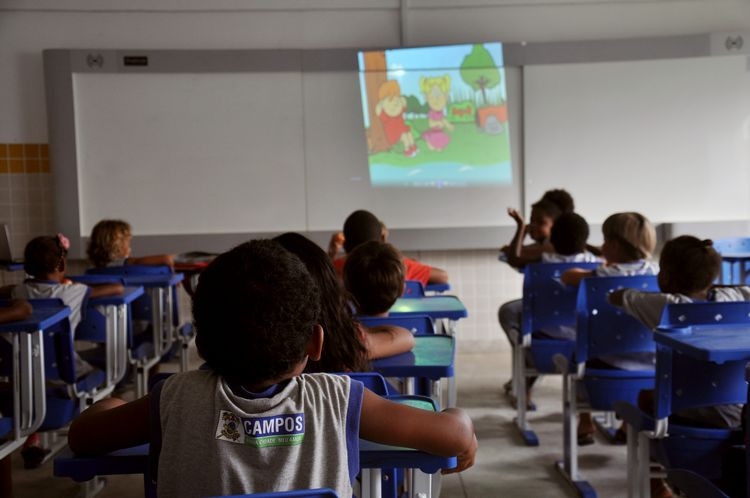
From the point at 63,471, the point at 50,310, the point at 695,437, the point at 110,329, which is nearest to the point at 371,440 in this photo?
Result: the point at 63,471

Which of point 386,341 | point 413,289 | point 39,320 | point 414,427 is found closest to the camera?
point 414,427

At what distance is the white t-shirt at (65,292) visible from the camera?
346 cm

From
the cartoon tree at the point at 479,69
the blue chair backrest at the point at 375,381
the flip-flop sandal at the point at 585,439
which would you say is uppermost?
the cartoon tree at the point at 479,69

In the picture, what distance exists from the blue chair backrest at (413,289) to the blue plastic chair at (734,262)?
235cm

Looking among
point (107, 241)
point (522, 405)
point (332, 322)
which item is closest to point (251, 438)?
point (332, 322)

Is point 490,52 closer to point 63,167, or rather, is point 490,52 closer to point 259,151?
point 259,151

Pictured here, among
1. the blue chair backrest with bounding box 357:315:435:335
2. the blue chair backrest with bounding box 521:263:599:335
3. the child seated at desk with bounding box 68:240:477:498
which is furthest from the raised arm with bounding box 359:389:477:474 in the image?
the blue chair backrest with bounding box 521:263:599:335

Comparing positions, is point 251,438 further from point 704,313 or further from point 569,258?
point 569,258

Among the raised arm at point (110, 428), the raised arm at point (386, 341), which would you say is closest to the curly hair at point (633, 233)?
the raised arm at point (386, 341)

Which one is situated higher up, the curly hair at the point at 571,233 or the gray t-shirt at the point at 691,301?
the curly hair at the point at 571,233

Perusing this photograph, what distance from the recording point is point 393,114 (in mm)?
6273

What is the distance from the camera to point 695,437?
2.31m

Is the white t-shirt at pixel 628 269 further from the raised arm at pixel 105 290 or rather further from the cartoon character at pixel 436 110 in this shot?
the cartoon character at pixel 436 110

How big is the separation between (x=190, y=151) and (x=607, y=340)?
153 inches
